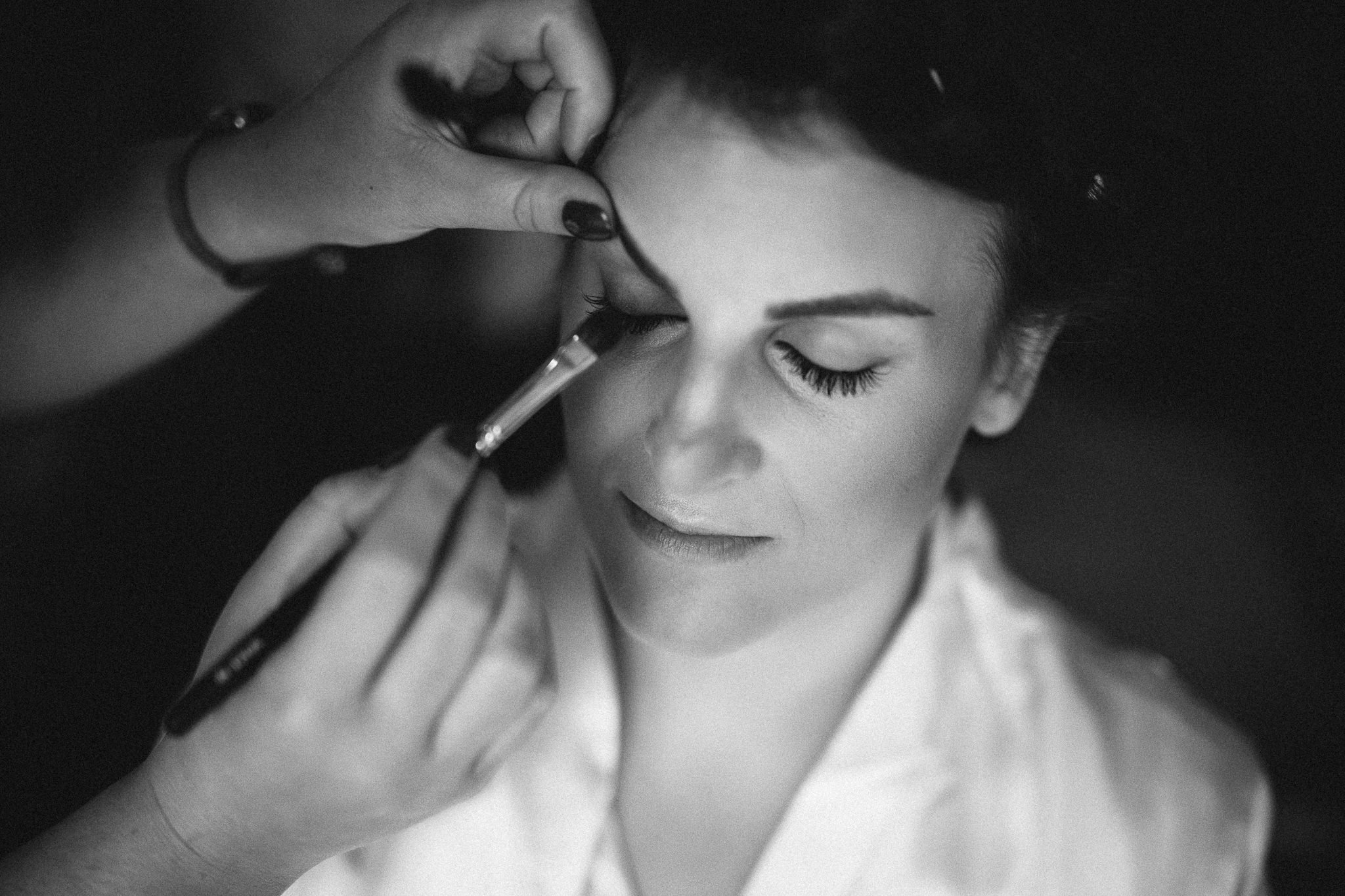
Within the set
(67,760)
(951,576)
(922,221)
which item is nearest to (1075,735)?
(951,576)

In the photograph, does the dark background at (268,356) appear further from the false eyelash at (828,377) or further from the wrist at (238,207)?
the false eyelash at (828,377)

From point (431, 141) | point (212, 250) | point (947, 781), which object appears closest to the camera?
point (431, 141)

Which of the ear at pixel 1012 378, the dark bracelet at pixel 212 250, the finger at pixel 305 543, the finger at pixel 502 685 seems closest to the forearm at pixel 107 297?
the dark bracelet at pixel 212 250

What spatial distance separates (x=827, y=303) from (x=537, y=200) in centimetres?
18

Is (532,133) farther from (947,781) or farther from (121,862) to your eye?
(947,781)

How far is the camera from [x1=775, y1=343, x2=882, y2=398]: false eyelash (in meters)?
0.68

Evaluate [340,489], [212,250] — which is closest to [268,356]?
[212,250]

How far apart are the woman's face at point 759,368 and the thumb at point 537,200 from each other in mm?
35

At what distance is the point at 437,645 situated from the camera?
55 cm

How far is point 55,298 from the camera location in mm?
680

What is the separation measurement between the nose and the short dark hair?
0.50 feet

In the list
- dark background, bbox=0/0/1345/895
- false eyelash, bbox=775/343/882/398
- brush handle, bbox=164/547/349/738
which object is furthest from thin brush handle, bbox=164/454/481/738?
false eyelash, bbox=775/343/882/398

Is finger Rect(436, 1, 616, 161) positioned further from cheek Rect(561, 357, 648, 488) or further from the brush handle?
the brush handle

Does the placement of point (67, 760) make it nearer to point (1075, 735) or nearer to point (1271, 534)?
point (1075, 735)
